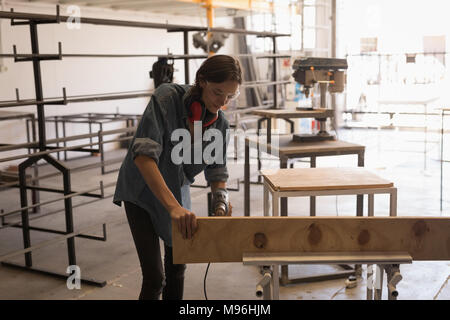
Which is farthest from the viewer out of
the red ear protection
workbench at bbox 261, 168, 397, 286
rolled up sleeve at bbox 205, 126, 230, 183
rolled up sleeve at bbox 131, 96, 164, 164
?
workbench at bbox 261, 168, 397, 286

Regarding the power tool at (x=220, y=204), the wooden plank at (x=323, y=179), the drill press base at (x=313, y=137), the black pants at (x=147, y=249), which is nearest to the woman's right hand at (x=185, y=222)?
the power tool at (x=220, y=204)

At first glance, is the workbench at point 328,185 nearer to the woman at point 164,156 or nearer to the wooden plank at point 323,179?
the wooden plank at point 323,179

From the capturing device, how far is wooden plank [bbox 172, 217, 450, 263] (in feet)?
4.90

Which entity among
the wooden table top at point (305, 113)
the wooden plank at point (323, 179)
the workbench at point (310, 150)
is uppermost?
the wooden table top at point (305, 113)

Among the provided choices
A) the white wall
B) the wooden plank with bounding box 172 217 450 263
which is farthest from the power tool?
the white wall

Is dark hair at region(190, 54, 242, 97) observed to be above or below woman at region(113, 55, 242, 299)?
above

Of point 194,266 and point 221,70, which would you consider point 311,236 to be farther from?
point 194,266

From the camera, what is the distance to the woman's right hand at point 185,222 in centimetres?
146

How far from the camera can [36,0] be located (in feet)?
20.9

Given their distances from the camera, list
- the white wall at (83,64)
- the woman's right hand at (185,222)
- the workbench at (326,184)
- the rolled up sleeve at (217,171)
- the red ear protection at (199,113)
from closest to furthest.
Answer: the woman's right hand at (185,222), the red ear protection at (199,113), the rolled up sleeve at (217,171), the workbench at (326,184), the white wall at (83,64)

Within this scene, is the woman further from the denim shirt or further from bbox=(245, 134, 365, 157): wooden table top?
bbox=(245, 134, 365, 157): wooden table top

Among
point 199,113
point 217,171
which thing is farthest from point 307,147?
point 199,113

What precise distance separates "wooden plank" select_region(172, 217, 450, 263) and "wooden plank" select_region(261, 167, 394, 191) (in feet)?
2.45
